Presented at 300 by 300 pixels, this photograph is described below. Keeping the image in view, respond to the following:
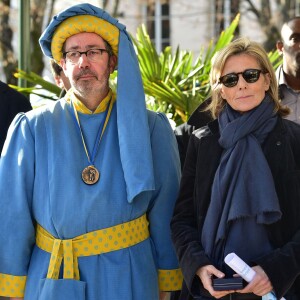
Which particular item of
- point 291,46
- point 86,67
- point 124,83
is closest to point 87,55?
point 86,67

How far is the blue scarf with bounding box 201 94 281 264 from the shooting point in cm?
360

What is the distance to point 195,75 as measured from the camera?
6.86m

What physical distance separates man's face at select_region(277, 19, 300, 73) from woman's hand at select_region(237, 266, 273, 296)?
7.38 feet

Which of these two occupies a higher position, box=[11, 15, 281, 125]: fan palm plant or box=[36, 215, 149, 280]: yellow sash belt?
box=[11, 15, 281, 125]: fan palm plant

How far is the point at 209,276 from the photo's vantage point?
11.9 ft

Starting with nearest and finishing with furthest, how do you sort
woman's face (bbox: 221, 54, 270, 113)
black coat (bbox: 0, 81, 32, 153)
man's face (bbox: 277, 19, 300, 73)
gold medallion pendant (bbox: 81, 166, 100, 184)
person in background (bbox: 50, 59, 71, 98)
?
woman's face (bbox: 221, 54, 270, 113) < gold medallion pendant (bbox: 81, 166, 100, 184) < black coat (bbox: 0, 81, 32, 153) < man's face (bbox: 277, 19, 300, 73) < person in background (bbox: 50, 59, 71, 98)

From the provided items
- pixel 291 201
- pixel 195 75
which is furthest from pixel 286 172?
pixel 195 75

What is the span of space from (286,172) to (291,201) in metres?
0.13

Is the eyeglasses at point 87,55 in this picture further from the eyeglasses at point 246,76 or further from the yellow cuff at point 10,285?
the yellow cuff at point 10,285

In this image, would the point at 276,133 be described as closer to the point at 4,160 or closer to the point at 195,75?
the point at 4,160

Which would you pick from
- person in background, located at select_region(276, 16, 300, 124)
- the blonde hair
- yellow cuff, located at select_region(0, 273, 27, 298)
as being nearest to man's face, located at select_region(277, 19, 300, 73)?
person in background, located at select_region(276, 16, 300, 124)

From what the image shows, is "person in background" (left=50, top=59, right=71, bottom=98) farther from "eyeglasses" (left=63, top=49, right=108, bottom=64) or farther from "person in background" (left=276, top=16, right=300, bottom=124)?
"eyeglasses" (left=63, top=49, right=108, bottom=64)

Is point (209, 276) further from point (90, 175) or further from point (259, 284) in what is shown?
point (90, 175)

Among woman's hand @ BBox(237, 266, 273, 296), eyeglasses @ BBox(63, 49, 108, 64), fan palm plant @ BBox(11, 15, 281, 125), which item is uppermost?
eyeglasses @ BBox(63, 49, 108, 64)
